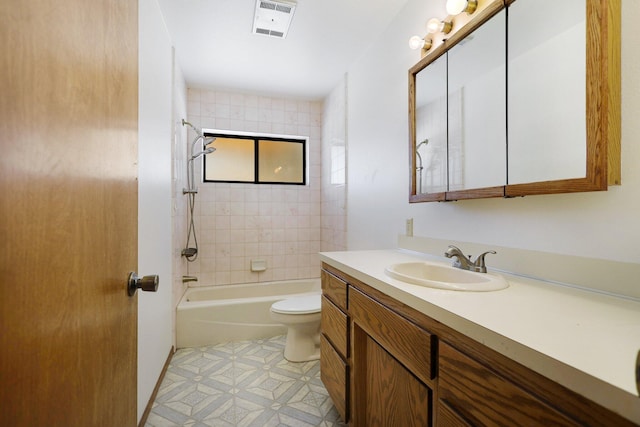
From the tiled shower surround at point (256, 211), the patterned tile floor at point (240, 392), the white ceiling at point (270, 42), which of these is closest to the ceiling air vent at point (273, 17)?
the white ceiling at point (270, 42)

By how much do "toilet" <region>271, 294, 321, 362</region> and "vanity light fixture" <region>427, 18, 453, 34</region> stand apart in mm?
1943

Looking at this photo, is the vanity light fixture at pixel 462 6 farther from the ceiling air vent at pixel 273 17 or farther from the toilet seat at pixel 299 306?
the toilet seat at pixel 299 306

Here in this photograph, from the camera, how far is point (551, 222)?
1034mm

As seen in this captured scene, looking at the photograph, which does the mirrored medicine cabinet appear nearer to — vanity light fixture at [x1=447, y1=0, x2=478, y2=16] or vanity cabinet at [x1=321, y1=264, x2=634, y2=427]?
vanity light fixture at [x1=447, y1=0, x2=478, y2=16]

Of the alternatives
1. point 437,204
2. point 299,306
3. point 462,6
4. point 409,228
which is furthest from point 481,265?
point 299,306

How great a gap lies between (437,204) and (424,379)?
97cm

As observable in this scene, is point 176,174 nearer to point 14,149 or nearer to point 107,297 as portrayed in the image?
point 107,297

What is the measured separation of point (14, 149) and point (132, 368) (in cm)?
71

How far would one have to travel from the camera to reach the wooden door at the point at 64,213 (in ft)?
1.26

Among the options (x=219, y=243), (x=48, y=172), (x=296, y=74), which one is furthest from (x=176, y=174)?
(x=48, y=172)

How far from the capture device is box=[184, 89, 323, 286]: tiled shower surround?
315 centimetres

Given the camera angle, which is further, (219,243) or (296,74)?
(219,243)

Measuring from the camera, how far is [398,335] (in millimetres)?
982

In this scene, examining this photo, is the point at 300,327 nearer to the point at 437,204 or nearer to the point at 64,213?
the point at 437,204
